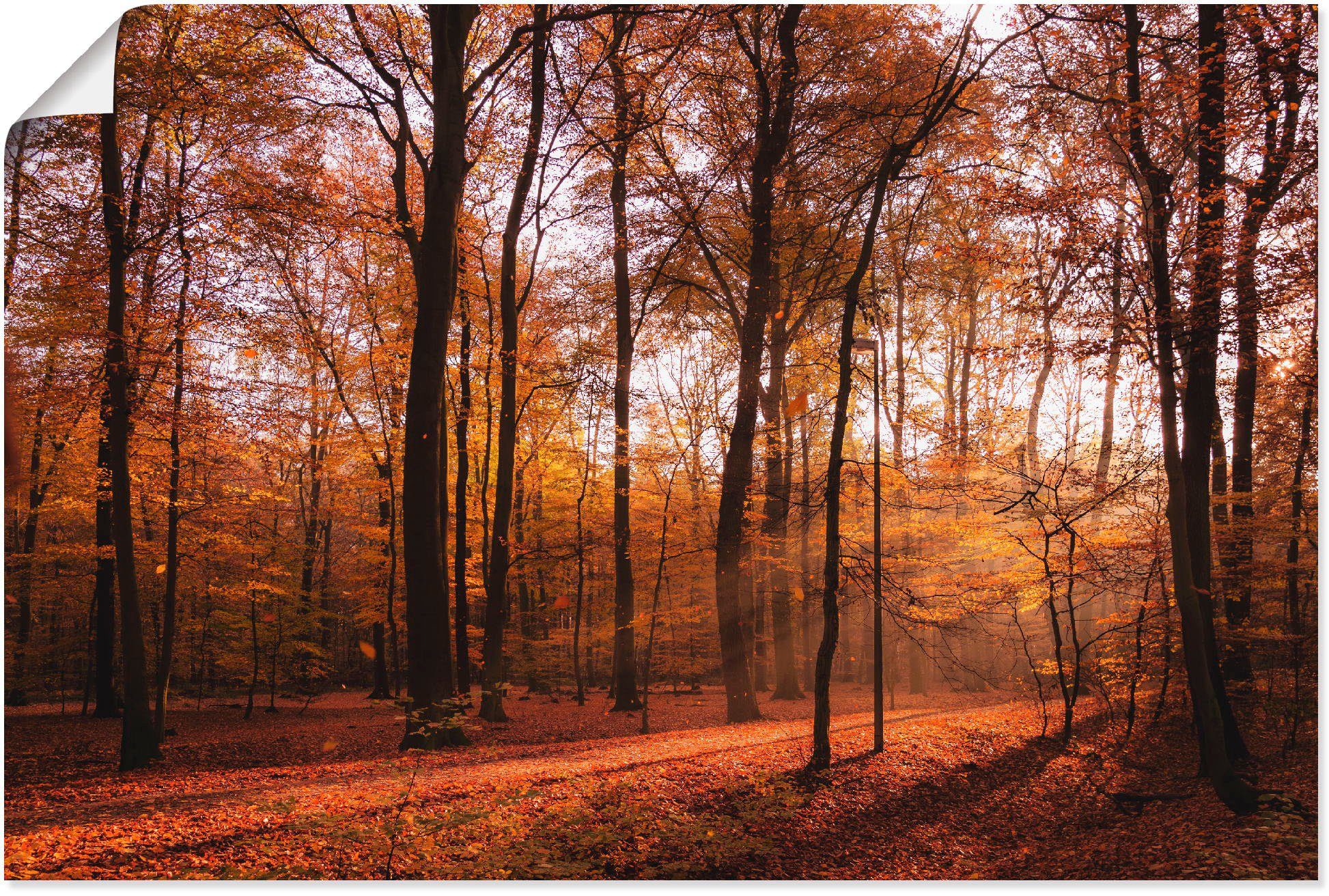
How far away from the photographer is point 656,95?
25.2 feet

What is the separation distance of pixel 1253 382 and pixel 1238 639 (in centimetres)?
205

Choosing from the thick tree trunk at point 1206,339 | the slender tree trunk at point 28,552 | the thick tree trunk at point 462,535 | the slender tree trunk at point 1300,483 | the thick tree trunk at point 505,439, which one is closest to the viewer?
the slender tree trunk at point 1300,483

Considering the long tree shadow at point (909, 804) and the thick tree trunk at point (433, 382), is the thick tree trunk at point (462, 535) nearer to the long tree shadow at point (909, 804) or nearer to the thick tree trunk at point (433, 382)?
the thick tree trunk at point (433, 382)

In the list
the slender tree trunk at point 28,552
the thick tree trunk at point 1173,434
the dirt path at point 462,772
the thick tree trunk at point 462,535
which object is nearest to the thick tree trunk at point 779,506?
the dirt path at point 462,772

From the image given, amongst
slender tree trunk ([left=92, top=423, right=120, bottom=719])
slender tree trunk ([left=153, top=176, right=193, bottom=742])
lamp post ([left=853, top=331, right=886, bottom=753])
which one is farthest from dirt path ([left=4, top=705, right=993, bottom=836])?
slender tree trunk ([left=92, top=423, right=120, bottom=719])

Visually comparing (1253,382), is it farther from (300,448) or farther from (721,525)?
(300,448)

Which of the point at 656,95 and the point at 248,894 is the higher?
the point at 656,95

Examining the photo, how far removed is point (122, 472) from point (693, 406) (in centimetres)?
760

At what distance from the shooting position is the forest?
4.34 metres

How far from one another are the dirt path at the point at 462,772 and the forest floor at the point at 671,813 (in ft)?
0.11

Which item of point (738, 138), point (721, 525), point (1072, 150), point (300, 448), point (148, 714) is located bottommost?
point (148, 714)

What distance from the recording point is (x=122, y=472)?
20.2ft

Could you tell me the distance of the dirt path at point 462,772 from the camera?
3.88 metres

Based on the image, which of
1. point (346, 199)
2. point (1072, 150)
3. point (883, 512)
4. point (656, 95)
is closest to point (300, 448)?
point (346, 199)
